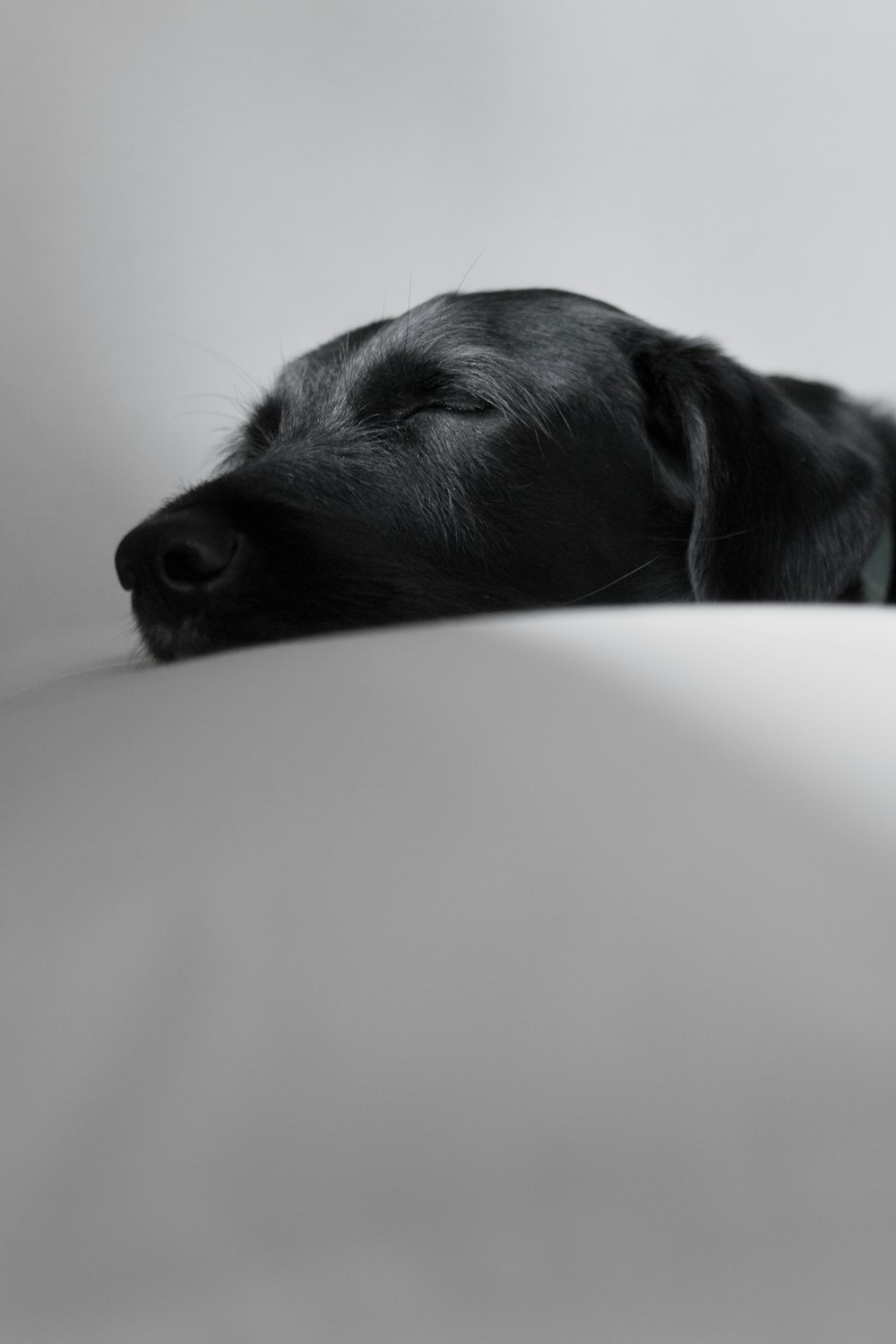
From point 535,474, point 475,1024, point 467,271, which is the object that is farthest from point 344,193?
point 475,1024

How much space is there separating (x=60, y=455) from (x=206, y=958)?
42.2 inches

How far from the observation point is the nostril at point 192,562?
4.14ft

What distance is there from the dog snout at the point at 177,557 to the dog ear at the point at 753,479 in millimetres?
631

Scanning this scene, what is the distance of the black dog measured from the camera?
1436 mm

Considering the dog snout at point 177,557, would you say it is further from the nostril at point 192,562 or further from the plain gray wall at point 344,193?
the plain gray wall at point 344,193

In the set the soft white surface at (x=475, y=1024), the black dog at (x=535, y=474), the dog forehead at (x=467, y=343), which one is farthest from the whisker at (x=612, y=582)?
the soft white surface at (x=475, y=1024)

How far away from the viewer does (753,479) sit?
1.56 m

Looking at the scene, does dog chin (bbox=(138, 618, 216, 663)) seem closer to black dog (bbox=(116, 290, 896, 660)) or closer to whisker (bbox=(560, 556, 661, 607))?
black dog (bbox=(116, 290, 896, 660))

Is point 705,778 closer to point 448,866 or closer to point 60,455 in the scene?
point 448,866

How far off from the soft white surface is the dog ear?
0.97 m

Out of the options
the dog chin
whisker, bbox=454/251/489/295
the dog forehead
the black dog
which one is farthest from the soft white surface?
A: whisker, bbox=454/251/489/295

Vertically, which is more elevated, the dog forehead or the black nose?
the dog forehead

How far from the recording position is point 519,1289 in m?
0.42

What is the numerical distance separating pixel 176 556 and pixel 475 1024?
89 centimetres
